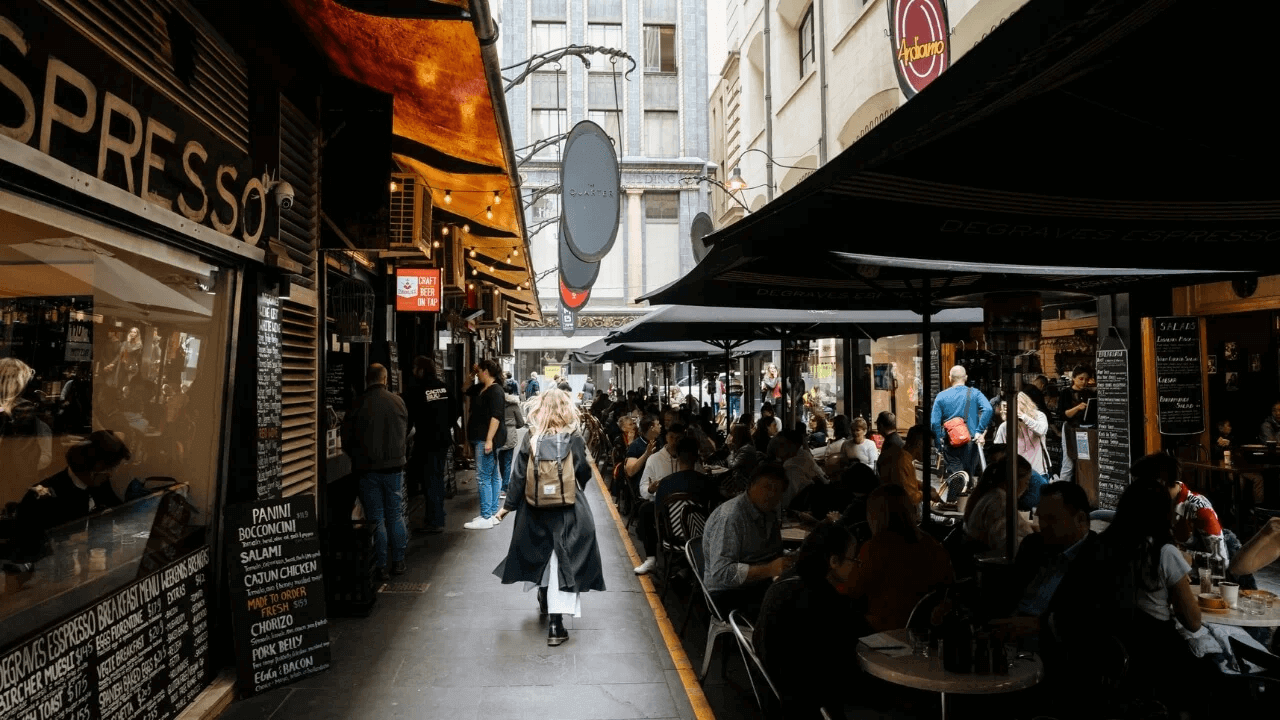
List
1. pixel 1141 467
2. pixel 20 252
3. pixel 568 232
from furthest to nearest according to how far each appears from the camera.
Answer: pixel 568 232, pixel 1141 467, pixel 20 252

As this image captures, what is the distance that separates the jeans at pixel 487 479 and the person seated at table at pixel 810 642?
797 centimetres

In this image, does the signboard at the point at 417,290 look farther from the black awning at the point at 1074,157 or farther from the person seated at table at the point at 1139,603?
the person seated at table at the point at 1139,603

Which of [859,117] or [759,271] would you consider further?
[859,117]

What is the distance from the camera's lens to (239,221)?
5.47 meters

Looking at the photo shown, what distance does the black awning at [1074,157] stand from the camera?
2.31m

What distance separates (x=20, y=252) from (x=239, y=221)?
1137mm

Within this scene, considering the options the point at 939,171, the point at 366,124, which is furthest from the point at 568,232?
the point at 939,171

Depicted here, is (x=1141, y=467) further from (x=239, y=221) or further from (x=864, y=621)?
(x=239, y=221)

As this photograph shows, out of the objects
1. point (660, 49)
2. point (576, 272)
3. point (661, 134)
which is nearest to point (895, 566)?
point (576, 272)

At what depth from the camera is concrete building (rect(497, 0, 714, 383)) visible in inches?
1730

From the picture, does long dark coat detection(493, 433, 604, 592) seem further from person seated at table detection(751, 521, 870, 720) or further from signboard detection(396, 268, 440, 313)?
signboard detection(396, 268, 440, 313)

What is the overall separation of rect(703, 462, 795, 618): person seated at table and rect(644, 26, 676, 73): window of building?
139 ft

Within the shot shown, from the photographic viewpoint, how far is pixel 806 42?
23.3 metres

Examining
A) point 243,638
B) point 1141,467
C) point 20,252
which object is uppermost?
point 20,252
